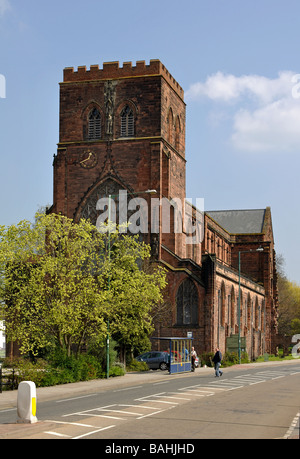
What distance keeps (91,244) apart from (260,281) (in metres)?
53.5

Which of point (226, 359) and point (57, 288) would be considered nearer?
point (57, 288)

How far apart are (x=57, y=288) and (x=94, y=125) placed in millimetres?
29276

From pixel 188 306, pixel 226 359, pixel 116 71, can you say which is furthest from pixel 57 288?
pixel 116 71

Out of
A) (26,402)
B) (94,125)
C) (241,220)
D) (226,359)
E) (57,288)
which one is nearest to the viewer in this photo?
(26,402)

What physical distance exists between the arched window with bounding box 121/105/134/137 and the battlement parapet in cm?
289

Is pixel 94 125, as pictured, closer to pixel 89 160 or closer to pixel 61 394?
pixel 89 160

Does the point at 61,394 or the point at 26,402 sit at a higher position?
the point at 26,402

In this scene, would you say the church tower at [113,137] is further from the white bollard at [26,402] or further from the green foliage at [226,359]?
the white bollard at [26,402]

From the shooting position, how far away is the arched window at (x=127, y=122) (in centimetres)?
5931

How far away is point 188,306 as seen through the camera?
56281 mm

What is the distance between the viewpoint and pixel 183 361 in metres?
43.1

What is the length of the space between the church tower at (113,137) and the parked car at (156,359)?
12.5m

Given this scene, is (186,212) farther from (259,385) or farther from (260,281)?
(259,385)
